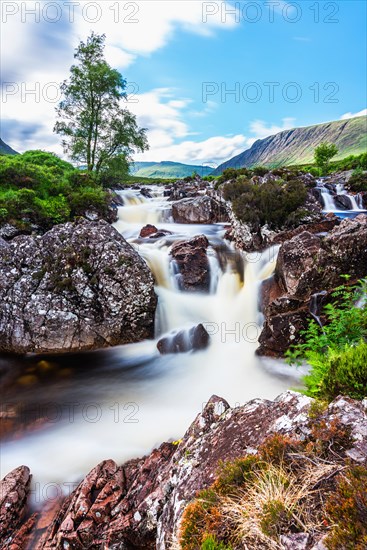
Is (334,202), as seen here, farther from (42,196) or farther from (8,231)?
(8,231)

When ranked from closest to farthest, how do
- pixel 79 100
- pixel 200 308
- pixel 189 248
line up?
1. pixel 200 308
2. pixel 189 248
3. pixel 79 100

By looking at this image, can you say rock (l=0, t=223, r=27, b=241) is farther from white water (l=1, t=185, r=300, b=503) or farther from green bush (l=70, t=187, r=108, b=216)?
white water (l=1, t=185, r=300, b=503)

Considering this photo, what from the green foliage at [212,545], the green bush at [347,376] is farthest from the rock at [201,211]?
the green foliage at [212,545]

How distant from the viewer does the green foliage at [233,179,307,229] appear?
1424 centimetres

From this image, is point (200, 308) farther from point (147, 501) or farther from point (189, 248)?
point (147, 501)

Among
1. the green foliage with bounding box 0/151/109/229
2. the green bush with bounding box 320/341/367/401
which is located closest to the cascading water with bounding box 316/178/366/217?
the green foliage with bounding box 0/151/109/229

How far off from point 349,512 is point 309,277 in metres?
7.31

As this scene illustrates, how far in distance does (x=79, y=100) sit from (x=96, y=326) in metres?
26.4

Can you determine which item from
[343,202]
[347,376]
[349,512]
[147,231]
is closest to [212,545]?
[349,512]

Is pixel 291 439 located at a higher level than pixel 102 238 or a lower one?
lower

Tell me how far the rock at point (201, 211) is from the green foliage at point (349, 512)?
19151 mm

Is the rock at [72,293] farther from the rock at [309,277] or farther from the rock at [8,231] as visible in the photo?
the rock at [309,277]

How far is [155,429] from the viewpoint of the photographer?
674 centimetres

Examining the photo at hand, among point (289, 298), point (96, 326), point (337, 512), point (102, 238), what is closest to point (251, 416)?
point (337, 512)
